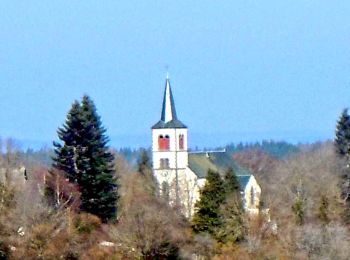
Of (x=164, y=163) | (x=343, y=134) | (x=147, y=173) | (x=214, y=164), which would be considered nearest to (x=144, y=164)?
(x=164, y=163)

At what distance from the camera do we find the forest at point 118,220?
41812mm

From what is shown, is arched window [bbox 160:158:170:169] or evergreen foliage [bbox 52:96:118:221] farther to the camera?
arched window [bbox 160:158:170:169]

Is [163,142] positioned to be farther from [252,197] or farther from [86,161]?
[86,161]

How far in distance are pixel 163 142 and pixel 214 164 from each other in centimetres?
380

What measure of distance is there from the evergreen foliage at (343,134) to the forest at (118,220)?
12.8 feet

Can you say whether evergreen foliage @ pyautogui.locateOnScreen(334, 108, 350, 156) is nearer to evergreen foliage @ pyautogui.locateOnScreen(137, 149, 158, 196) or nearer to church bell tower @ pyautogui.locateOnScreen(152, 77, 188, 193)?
evergreen foliage @ pyautogui.locateOnScreen(137, 149, 158, 196)

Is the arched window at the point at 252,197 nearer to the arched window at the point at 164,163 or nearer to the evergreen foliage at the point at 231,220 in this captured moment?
the arched window at the point at 164,163

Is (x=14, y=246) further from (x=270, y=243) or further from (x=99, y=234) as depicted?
(x=270, y=243)

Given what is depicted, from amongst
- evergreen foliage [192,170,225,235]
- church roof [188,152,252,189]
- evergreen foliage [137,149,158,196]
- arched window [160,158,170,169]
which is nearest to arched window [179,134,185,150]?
church roof [188,152,252,189]

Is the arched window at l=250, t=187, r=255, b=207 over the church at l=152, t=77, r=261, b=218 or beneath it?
beneath

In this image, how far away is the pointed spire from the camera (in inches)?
2702

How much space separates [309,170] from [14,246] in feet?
123

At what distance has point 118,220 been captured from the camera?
45844 millimetres

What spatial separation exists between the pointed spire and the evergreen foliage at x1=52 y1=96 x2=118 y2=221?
22.1 metres
